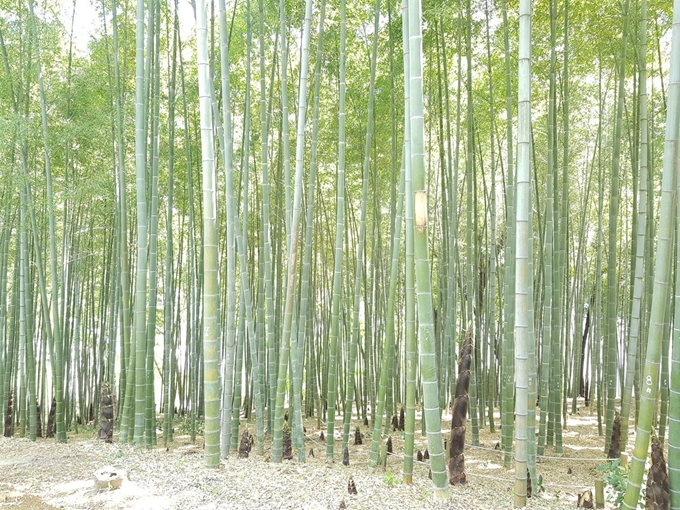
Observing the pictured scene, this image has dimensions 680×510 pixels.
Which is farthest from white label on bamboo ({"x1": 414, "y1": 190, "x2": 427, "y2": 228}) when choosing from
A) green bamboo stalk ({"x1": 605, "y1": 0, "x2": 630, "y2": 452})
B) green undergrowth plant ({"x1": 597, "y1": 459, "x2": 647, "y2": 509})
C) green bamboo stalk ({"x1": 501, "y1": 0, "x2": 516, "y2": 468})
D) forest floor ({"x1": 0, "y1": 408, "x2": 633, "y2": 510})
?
green bamboo stalk ({"x1": 605, "y1": 0, "x2": 630, "y2": 452})

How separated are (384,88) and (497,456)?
3.68m

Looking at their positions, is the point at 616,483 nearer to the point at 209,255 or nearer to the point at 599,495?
the point at 599,495

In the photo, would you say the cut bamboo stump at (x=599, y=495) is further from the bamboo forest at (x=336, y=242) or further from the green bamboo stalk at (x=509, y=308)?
the green bamboo stalk at (x=509, y=308)

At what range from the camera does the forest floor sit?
2.96 m

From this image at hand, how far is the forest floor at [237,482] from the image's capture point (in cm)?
296

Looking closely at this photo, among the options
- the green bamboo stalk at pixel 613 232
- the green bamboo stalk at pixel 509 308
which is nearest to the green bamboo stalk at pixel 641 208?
the green bamboo stalk at pixel 613 232

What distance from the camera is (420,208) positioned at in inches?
96.4

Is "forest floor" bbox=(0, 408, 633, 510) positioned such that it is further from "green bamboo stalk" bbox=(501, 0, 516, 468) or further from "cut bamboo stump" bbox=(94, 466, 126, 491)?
"green bamboo stalk" bbox=(501, 0, 516, 468)

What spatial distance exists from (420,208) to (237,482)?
1.95 m

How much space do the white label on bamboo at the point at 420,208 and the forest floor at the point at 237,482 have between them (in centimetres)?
132

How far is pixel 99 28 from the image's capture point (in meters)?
5.84

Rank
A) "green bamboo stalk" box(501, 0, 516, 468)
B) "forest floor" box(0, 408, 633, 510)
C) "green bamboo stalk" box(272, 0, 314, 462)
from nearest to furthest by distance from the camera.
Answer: "forest floor" box(0, 408, 633, 510)
"green bamboo stalk" box(272, 0, 314, 462)
"green bamboo stalk" box(501, 0, 516, 468)

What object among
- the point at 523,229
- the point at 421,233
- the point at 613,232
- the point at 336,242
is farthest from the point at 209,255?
the point at 613,232

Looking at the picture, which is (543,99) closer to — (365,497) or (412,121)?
(412,121)
